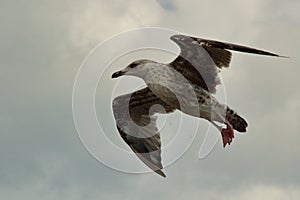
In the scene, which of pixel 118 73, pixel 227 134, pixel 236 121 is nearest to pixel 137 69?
pixel 118 73

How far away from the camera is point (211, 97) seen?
86.9 feet

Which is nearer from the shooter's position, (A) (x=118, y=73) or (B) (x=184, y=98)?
(B) (x=184, y=98)

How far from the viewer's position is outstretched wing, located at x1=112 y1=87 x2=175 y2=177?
28.1 m

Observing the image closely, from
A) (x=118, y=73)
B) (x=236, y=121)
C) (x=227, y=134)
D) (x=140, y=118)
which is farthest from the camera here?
(x=140, y=118)

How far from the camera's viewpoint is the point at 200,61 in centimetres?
2567

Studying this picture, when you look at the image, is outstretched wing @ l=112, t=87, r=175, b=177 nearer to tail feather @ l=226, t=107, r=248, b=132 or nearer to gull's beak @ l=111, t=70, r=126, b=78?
gull's beak @ l=111, t=70, r=126, b=78

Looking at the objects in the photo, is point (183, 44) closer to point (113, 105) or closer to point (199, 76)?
point (199, 76)

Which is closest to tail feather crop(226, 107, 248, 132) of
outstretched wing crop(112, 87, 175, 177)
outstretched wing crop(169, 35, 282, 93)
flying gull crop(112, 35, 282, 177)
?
flying gull crop(112, 35, 282, 177)

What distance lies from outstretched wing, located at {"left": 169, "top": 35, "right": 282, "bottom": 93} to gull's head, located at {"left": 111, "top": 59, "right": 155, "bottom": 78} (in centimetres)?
107

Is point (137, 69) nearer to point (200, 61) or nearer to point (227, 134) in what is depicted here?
point (200, 61)

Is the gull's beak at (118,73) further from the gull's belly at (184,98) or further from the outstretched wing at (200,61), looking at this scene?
the outstretched wing at (200,61)

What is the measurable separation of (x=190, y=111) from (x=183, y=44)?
2.79m

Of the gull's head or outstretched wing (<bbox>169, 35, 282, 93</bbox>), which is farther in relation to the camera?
the gull's head

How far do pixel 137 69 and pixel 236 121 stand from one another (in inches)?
158
